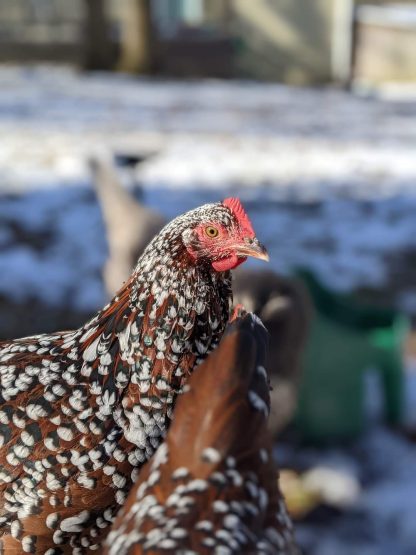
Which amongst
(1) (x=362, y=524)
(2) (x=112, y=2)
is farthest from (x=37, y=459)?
(2) (x=112, y=2)

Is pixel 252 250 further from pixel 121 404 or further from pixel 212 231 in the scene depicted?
pixel 121 404

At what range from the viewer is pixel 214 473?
5.19 feet

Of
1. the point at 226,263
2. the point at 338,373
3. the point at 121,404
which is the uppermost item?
the point at 226,263

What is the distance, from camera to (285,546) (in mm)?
1613

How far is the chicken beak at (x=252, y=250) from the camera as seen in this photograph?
6.79 feet

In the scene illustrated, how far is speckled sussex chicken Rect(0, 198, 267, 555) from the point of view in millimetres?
2035

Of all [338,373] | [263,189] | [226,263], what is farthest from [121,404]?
[263,189]

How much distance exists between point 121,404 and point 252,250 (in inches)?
21.6

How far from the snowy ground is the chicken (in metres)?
2.09

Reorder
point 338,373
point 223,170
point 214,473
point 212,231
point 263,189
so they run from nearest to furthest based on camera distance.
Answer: point 214,473
point 212,231
point 338,373
point 263,189
point 223,170

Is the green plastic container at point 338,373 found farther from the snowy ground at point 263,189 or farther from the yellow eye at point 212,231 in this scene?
the yellow eye at point 212,231

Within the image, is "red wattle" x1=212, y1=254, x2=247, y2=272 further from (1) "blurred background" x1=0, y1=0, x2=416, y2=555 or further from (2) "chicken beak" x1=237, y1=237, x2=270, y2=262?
(1) "blurred background" x1=0, y1=0, x2=416, y2=555

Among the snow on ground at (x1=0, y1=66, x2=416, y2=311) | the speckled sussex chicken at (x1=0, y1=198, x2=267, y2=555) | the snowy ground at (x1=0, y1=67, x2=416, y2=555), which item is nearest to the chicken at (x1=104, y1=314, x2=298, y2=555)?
the speckled sussex chicken at (x1=0, y1=198, x2=267, y2=555)

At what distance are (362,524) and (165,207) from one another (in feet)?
13.9
